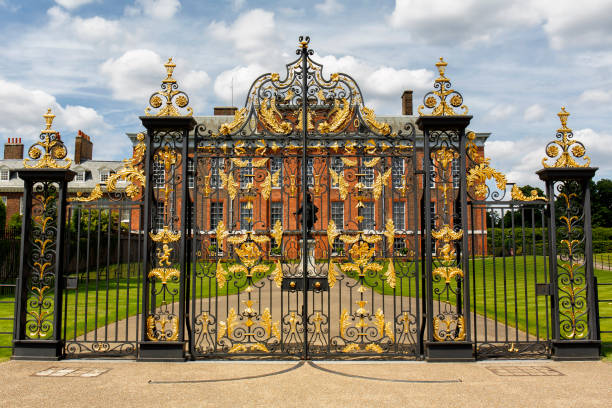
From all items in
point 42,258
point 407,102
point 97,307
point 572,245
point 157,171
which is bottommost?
point 97,307

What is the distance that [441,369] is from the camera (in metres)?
6.20

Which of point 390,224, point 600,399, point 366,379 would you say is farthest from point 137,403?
point 600,399

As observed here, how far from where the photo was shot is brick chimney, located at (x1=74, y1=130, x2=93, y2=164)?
39.5m

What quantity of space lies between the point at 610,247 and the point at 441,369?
31.2 meters

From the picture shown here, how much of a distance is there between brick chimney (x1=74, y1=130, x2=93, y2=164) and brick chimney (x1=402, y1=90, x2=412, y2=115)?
84.1ft

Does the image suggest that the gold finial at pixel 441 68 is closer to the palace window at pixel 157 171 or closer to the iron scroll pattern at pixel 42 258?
the palace window at pixel 157 171

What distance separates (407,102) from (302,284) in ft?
94.2

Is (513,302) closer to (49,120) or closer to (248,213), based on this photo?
(248,213)

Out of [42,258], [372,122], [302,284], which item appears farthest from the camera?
[372,122]

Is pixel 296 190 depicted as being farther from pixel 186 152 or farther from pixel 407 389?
pixel 407 389

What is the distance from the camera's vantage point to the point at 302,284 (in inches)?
268

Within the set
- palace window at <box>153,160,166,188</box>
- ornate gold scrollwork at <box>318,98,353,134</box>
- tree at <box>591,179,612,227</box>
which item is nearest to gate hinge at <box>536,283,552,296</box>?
ornate gold scrollwork at <box>318,98,353,134</box>

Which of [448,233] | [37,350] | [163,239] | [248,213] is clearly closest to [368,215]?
[248,213]

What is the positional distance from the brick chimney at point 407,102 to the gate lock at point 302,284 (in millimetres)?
28304
